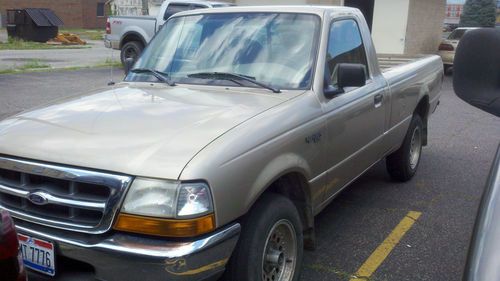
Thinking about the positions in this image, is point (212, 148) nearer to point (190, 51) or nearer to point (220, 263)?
point (220, 263)

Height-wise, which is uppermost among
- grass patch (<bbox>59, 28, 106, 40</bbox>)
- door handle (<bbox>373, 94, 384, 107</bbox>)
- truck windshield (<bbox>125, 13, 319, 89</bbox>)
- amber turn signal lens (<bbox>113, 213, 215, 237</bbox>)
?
truck windshield (<bbox>125, 13, 319, 89</bbox>)

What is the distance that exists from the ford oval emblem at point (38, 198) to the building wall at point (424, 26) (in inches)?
667

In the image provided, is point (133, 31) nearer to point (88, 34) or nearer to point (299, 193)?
point (299, 193)

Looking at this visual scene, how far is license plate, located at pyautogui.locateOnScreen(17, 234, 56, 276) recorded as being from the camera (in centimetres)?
253

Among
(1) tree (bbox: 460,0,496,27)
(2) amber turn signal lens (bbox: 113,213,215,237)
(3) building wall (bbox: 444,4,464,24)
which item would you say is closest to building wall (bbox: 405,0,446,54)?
(2) amber turn signal lens (bbox: 113,213,215,237)

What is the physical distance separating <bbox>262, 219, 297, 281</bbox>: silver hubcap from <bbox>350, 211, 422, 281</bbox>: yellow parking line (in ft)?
2.14

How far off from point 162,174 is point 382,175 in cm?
407

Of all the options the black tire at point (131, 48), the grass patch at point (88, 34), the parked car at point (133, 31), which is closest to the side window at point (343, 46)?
the parked car at point (133, 31)

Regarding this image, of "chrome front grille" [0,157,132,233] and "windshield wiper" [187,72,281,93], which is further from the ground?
"windshield wiper" [187,72,281,93]

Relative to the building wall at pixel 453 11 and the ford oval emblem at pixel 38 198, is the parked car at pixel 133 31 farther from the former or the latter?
the building wall at pixel 453 11

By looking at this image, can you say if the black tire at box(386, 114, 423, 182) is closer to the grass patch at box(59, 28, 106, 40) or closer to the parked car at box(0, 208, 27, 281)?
the parked car at box(0, 208, 27, 281)

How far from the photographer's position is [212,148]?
2598 mm

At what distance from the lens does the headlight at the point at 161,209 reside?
2400 mm

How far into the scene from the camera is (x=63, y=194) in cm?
257
